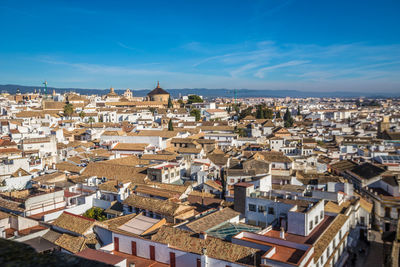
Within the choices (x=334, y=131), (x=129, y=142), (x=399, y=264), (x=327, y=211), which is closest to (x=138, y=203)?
(x=327, y=211)

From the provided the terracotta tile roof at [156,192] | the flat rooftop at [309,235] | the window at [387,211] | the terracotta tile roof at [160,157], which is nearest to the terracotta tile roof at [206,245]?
the flat rooftop at [309,235]

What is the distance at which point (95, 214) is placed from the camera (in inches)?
745

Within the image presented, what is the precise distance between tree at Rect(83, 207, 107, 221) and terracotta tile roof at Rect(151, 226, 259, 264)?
6066 mm

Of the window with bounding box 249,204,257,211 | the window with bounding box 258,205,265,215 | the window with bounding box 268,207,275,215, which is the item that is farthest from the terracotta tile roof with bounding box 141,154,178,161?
the window with bounding box 268,207,275,215

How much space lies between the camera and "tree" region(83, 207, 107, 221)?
60.9 ft

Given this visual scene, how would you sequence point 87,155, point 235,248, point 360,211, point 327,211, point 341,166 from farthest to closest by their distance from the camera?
1. point 87,155
2. point 341,166
3. point 360,211
4. point 327,211
5. point 235,248

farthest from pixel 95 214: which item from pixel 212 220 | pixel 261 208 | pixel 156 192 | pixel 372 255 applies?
pixel 372 255

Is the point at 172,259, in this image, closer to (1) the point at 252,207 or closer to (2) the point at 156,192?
(1) the point at 252,207

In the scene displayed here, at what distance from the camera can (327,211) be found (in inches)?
692

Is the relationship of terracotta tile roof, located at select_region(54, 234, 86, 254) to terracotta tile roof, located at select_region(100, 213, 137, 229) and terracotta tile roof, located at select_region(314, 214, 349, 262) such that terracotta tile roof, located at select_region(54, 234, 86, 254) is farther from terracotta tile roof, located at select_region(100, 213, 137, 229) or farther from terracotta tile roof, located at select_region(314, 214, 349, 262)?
terracotta tile roof, located at select_region(314, 214, 349, 262)

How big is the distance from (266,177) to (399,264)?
29.0ft

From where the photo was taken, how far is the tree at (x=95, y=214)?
1857 cm

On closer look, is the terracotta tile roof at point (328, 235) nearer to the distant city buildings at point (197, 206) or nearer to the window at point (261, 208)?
the distant city buildings at point (197, 206)

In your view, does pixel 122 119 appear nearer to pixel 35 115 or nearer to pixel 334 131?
pixel 35 115
